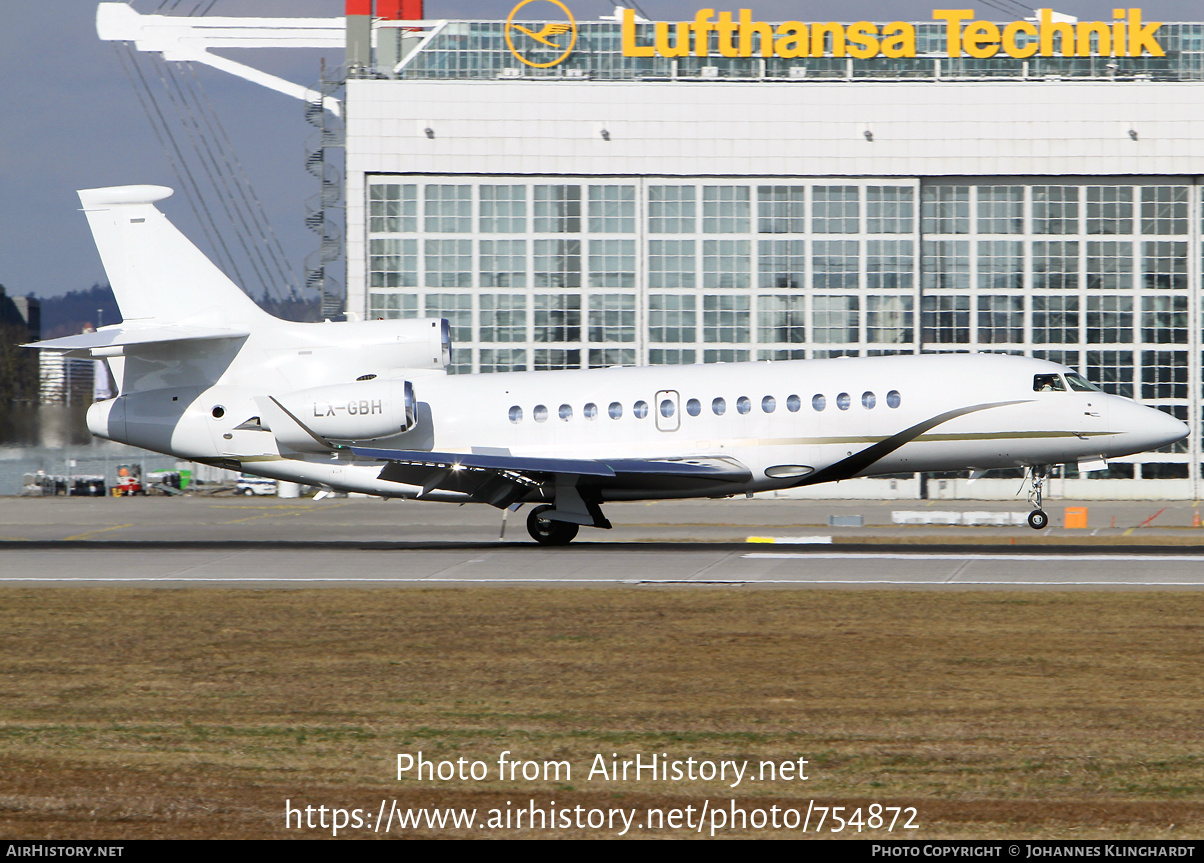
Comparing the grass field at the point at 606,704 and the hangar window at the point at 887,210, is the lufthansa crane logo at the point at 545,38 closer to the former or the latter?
the hangar window at the point at 887,210

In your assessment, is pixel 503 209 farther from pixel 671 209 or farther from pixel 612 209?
pixel 671 209

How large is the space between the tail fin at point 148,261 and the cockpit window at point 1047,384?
57.8 feet

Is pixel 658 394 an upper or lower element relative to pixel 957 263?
lower

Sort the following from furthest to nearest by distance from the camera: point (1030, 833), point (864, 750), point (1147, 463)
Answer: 1. point (1147, 463)
2. point (864, 750)
3. point (1030, 833)

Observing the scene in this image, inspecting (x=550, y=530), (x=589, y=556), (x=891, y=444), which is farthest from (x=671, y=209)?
(x=589, y=556)

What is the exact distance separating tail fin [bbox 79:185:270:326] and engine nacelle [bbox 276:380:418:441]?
9.48 ft

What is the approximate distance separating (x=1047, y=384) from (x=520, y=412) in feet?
37.6

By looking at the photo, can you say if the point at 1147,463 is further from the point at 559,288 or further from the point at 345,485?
the point at 345,485

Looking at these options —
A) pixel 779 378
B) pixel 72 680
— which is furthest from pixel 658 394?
pixel 72 680

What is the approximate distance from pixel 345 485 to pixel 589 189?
32734 mm

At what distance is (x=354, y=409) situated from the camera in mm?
26562

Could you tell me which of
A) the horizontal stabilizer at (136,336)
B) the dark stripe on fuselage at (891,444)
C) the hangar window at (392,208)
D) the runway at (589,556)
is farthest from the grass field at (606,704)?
the hangar window at (392,208)

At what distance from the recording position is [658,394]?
27.0 metres

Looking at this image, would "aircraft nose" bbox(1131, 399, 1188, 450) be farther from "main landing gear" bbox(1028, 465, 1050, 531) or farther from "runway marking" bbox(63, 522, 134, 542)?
"runway marking" bbox(63, 522, 134, 542)
